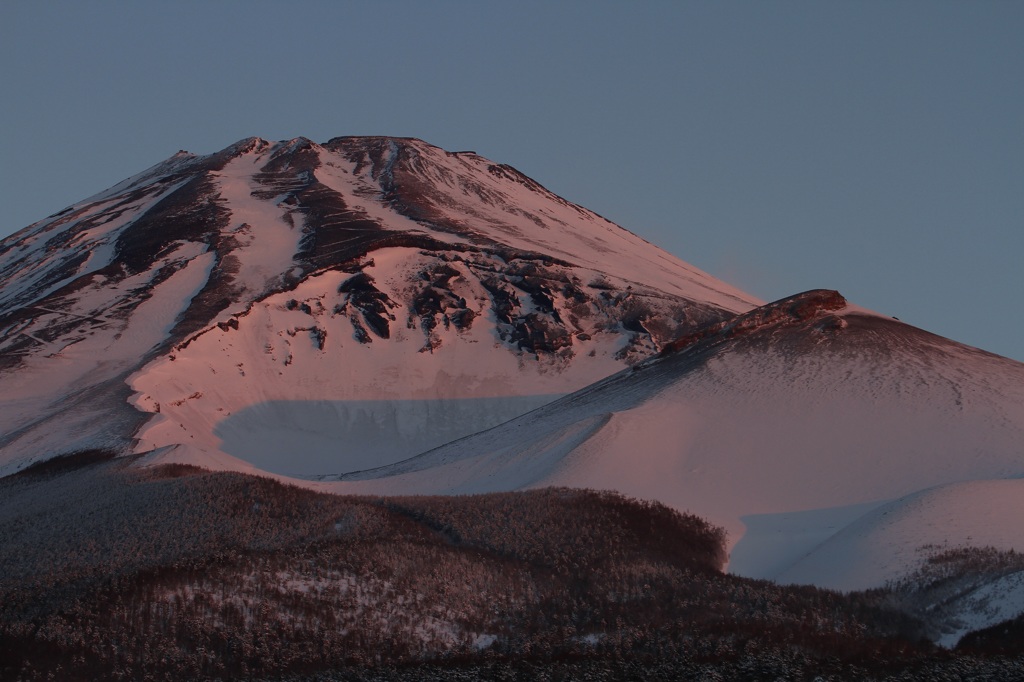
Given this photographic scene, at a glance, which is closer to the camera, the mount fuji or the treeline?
the treeline

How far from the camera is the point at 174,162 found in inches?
5748

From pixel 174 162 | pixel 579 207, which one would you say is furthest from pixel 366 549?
pixel 174 162

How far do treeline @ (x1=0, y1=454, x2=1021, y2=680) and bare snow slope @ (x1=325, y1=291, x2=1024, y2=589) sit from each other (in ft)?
12.7

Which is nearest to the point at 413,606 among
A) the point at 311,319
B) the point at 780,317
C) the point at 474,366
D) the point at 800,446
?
the point at 800,446

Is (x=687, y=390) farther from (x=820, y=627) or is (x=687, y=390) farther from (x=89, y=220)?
(x=89, y=220)

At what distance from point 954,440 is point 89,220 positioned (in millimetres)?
95608

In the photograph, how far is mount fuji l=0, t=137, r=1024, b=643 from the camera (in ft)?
124

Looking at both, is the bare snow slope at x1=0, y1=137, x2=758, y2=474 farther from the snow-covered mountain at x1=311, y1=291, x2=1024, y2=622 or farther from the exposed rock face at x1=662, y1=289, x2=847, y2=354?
the exposed rock face at x1=662, y1=289, x2=847, y2=354

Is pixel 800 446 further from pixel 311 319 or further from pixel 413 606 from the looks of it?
pixel 311 319

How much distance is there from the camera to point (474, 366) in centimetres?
7975

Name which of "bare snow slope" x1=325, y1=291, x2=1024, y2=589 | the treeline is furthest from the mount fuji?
the treeline

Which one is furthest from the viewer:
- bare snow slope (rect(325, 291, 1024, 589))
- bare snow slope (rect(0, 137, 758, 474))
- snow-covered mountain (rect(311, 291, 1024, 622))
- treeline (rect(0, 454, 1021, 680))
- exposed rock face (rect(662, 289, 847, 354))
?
bare snow slope (rect(0, 137, 758, 474))

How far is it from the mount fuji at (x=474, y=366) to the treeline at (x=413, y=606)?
11.6 ft

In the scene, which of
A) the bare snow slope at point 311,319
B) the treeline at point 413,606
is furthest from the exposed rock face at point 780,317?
the treeline at point 413,606
